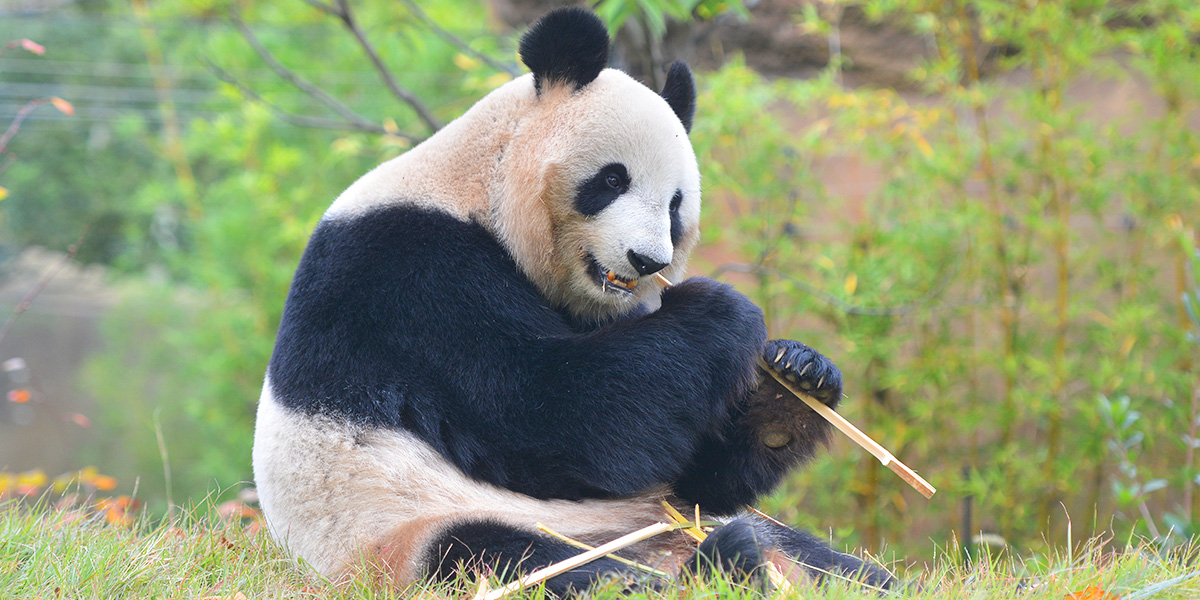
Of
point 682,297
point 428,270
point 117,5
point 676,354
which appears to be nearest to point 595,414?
point 676,354

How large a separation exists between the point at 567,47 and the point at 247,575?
1683 millimetres

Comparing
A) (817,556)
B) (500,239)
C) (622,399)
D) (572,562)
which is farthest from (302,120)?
(817,556)

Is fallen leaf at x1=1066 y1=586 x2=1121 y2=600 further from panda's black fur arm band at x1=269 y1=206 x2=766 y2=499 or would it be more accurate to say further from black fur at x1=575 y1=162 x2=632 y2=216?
black fur at x1=575 y1=162 x2=632 y2=216

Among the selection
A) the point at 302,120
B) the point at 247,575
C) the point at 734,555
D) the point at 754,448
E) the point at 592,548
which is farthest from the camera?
the point at 302,120

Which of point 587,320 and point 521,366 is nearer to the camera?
point 521,366

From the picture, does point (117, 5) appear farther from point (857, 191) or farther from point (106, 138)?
point (857, 191)

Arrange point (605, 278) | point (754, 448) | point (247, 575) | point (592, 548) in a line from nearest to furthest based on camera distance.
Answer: point (592, 548) → point (247, 575) → point (605, 278) → point (754, 448)

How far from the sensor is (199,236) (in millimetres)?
7398

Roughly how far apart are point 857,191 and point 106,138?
24.0 feet

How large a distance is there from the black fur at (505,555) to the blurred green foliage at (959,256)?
2.71m

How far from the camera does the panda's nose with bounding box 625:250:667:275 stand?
7.80 ft

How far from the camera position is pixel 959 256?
5.24m

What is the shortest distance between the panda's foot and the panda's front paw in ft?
1.54

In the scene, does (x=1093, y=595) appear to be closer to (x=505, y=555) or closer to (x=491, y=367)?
(x=505, y=555)
